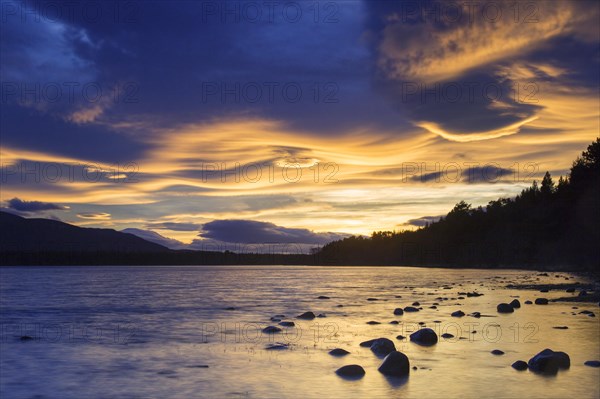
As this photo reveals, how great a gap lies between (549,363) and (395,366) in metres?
4.63

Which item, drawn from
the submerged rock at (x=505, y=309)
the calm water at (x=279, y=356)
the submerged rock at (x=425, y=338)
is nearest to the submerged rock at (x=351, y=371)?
the calm water at (x=279, y=356)

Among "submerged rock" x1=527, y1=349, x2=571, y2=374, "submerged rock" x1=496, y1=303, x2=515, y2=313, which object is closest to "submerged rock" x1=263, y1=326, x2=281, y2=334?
"submerged rock" x1=527, y1=349, x2=571, y2=374

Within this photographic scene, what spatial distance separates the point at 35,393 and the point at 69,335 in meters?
13.4

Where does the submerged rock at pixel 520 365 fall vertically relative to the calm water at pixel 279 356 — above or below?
above

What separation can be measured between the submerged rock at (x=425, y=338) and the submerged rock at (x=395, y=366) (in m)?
5.60

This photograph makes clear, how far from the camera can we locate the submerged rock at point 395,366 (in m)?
17.5

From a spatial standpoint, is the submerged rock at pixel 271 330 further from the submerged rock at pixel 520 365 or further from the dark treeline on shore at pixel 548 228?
the dark treeline on shore at pixel 548 228

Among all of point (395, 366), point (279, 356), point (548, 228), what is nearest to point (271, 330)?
point (279, 356)

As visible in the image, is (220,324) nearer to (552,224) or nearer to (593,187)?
(593,187)

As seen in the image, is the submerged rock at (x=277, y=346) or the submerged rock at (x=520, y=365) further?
the submerged rock at (x=277, y=346)

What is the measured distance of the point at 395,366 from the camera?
1758cm

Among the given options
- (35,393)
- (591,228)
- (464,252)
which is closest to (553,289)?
(35,393)

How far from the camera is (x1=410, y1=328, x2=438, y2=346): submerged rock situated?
23253 millimetres

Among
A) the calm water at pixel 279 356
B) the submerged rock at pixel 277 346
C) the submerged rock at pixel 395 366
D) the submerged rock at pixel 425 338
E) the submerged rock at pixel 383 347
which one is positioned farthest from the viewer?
the submerged rock at pixel 277 346
